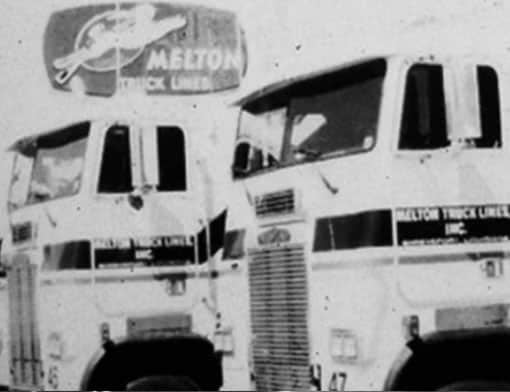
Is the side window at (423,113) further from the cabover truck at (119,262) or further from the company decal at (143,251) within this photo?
the company decal at (143,251)

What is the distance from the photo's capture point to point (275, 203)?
16.3 feet

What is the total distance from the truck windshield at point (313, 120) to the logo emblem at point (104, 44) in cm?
58

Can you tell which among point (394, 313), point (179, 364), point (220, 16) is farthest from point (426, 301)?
point (220, 16)

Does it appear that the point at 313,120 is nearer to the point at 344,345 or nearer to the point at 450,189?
the point at 450,189

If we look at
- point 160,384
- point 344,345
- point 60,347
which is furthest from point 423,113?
point 60,347

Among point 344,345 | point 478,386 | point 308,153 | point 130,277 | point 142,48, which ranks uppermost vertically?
point 142,48

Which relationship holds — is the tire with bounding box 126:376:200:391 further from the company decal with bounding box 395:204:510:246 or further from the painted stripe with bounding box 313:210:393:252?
the company decal with bounding box 395:204:510:246

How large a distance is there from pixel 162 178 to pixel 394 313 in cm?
116

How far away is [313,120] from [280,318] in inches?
33.6

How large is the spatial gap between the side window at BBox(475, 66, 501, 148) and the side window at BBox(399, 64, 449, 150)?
172 mm

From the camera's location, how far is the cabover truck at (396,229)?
4660 mm

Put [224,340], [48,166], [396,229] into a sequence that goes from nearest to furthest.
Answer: [396,229], [224,340], [48,166]

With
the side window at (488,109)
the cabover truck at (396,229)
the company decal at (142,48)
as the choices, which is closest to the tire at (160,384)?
the cabover truck at (396,229)

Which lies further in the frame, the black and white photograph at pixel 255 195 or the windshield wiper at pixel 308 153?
the windshield wiper at pixel 308 153
